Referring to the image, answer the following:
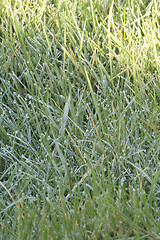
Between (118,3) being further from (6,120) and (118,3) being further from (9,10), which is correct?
(6,120)

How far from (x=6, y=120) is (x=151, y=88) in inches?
28.3

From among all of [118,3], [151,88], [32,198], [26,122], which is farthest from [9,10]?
[32,198]

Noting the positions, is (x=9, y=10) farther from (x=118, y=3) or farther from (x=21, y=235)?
(x=21, y=235)

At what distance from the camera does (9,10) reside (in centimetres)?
190

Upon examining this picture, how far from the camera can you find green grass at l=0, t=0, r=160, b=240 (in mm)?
1094

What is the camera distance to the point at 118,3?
77.7 inches

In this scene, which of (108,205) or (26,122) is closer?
(108,205)

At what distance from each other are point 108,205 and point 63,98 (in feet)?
2.14

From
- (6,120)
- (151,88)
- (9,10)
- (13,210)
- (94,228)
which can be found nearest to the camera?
(94,228)

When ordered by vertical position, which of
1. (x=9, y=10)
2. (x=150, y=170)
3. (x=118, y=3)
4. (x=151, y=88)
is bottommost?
(x=150, y=170)

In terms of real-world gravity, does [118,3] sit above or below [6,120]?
above

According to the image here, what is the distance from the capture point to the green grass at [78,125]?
1.09 m

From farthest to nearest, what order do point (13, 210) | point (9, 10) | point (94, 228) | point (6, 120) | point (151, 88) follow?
point (9, 10), point (151, 88), point (6, 120), point (13, 210), point (94, 228)

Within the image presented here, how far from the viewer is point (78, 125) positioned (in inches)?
57.2
